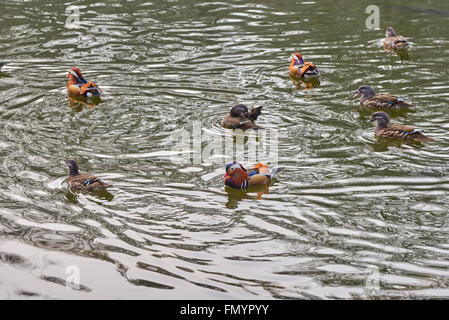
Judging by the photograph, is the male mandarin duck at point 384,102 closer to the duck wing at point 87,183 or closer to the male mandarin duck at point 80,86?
the male mandarin duck at point 80,86

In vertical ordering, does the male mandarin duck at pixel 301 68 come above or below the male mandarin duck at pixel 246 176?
above

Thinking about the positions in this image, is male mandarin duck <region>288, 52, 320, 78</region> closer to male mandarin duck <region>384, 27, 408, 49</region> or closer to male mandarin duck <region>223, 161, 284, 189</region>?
male mandarin duck <region>384, 27, 408, 49</region>

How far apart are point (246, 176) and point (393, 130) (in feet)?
10.7

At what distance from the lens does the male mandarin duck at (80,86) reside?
50.0 feet

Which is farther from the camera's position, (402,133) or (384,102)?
(384,102)

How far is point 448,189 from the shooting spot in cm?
1070

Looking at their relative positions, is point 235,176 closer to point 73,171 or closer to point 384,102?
point 73,171

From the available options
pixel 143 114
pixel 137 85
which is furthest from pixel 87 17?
pixel 143 114

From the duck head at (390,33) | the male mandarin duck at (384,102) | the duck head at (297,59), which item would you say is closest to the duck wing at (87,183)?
the male mandarin duck at (384,102)

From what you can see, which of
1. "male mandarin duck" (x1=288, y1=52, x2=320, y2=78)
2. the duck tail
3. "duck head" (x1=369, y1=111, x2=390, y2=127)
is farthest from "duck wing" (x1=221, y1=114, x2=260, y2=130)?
"male mandarin duck" (x1=288, y1=52, x2=320, y2=78)

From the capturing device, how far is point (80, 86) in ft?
50.5

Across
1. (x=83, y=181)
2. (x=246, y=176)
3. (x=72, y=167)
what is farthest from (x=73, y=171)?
(x=246, y=176)

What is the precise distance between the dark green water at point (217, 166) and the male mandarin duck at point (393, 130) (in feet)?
0.55

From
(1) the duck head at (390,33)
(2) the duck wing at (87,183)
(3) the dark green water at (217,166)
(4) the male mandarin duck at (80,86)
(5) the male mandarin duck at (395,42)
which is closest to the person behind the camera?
(3) the dark green water at (217,166)
